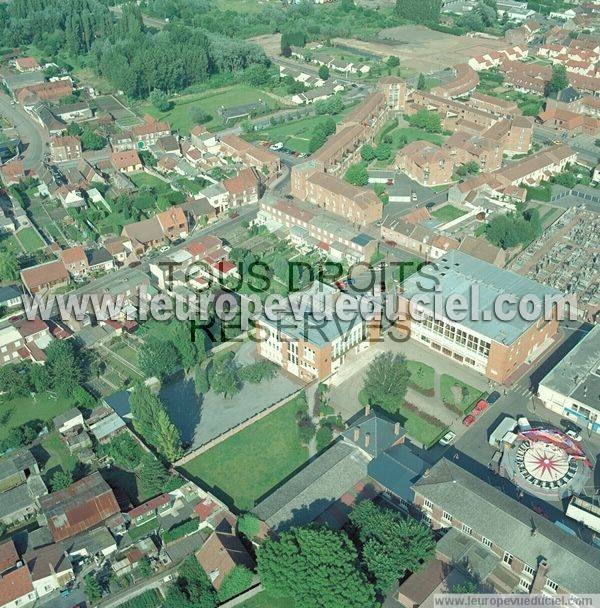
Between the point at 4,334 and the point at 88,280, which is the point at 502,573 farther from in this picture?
the point at 88,280

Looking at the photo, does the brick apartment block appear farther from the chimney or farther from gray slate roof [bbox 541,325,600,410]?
the chimney

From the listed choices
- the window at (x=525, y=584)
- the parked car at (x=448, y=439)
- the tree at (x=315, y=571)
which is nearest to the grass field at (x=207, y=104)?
the parked car at (x=448, y=439)

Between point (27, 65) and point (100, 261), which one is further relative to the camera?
point (27, 65)

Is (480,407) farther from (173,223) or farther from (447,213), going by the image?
(173,223)

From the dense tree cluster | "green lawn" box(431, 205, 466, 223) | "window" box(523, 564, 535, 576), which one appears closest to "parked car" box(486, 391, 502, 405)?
"window" box(523, 564, 535, 576)

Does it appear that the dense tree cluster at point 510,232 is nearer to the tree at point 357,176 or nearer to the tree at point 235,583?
the tree at point 357,176

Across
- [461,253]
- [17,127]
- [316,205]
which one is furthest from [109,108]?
[461,253]

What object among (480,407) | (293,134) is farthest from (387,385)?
(293,134)

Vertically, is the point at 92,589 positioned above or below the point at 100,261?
below
